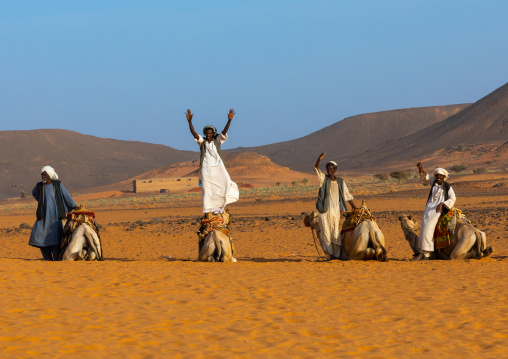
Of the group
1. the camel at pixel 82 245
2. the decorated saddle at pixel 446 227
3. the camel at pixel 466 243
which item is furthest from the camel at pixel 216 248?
the camel at pixel 466 243

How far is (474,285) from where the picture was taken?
9094 mm

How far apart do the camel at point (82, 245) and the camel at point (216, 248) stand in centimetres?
184

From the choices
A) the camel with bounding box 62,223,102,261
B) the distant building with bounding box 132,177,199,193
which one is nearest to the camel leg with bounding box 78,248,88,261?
the camel with bounding box 62,223,102,261

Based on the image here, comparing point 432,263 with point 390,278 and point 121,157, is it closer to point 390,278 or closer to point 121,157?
point 390,278

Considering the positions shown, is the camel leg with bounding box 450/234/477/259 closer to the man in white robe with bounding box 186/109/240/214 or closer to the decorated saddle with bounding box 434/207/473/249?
the decorated saddle with bounding box 434/207/473/249

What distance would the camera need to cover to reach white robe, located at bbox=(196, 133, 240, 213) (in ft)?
38.4

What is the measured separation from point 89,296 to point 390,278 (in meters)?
4.30

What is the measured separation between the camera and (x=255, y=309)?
770cm

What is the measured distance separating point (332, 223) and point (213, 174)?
226 centimetres

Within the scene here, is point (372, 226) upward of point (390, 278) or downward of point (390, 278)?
upward

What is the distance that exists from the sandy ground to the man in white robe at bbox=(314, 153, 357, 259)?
385mm

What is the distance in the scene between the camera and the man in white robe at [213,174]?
11.6 meters

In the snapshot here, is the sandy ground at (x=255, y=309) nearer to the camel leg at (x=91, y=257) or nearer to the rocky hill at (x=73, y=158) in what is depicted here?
the camel leg at (x=91, y=257)

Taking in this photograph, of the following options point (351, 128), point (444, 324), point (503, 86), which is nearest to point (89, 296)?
point (444, 324)
